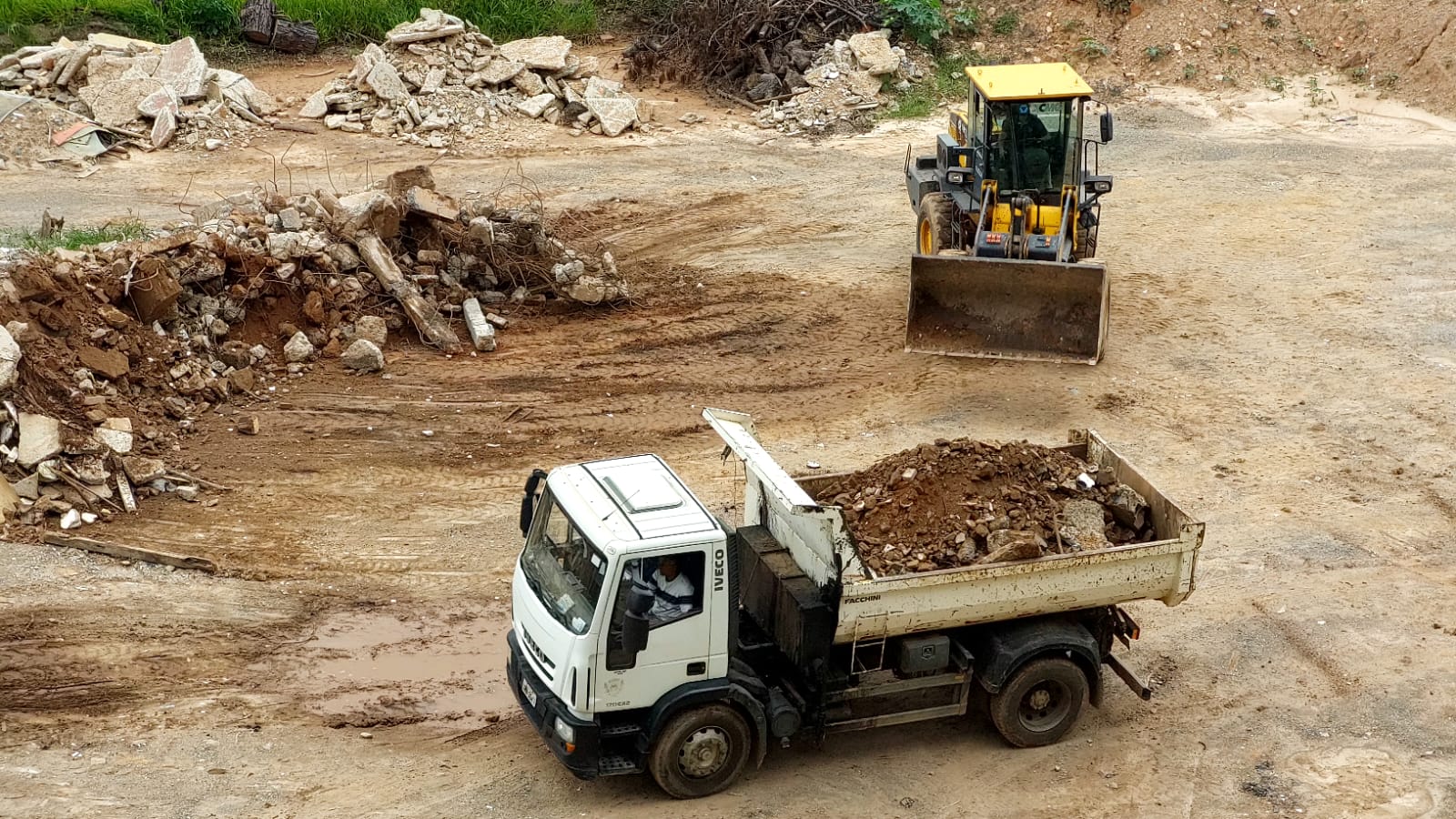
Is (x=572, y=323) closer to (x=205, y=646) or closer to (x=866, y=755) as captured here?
(x=205, y=646)

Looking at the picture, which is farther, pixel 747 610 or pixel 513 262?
pixel 513 262

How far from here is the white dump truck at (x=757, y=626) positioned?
26.3ft

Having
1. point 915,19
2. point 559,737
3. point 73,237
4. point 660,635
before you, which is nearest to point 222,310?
point 73,237

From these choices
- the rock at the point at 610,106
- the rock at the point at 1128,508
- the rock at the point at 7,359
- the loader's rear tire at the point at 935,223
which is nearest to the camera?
the rock at the point at 1128,508

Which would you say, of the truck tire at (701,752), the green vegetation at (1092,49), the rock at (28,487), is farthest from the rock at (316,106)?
the truck tire at (701,752)

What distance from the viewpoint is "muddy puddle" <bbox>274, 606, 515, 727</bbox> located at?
9.70m

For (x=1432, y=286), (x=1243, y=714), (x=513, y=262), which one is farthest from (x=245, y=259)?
(x=1432, y=286)

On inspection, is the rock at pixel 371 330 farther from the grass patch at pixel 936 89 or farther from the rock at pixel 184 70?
the grass patch at pixel 936 89

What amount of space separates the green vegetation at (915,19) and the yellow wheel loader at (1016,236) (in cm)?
953

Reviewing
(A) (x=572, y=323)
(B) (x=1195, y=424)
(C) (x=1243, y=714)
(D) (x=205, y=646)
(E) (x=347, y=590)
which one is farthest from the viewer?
(A) (x=572, y=323)

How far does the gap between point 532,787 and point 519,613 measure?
1.09m

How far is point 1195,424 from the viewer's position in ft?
47.1

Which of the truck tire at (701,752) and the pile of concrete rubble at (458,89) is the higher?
the pile of concrete rubble at (458,89)

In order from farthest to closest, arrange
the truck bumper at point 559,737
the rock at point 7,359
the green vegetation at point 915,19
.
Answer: the green vegetation at point 915,19, the rock at point 7,359, the truck bumper at point 559,737
